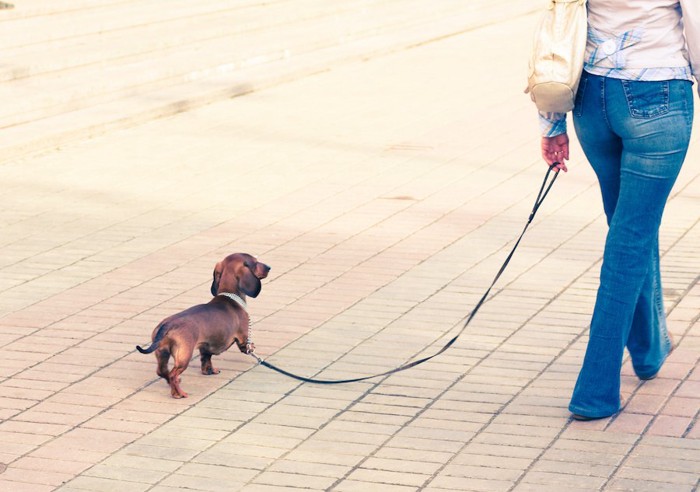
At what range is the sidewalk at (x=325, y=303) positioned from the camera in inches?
181

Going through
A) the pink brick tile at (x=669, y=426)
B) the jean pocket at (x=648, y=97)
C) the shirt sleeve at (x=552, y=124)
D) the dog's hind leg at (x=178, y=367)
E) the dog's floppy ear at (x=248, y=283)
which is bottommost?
the pink brick tile at (x=669, y=426)

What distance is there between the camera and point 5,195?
9422mm

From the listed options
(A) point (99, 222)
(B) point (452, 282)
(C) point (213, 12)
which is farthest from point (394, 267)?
(C) point (213, 12)

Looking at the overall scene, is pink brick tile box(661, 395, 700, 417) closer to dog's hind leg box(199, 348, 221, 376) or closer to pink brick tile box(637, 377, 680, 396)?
pink brick tile box(637, 377, 680, 396)

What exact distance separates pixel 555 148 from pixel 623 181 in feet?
1.09

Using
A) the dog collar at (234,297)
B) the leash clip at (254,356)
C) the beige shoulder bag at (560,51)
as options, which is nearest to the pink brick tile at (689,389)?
the beige shoulder bag at (560,51)

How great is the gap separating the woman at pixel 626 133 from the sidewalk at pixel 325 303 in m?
0.31

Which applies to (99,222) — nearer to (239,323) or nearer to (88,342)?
(88,342)

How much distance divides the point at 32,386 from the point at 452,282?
2.41 m

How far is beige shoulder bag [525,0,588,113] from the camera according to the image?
4613mm

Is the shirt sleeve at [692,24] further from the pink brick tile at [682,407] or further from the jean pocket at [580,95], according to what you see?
the pink brick tile at [682,407]

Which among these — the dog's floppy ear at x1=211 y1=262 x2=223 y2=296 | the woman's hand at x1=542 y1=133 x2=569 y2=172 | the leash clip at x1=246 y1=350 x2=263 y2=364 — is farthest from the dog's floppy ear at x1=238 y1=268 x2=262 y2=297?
the woman's hand at x1=542 y1=133 x2=569 y2=172

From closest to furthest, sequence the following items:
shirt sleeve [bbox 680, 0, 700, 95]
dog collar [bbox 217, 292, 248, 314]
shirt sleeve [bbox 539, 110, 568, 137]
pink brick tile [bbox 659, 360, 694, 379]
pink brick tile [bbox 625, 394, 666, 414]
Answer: shirt sleeve [bbox 680, 0, 700, 95]
shirt sleeve [bbox 539, 110, 568, 137]
pink brick tile [bbox 625, 394, 666, 414]
pink brick tile [bbox 659, 360, 694, 379]
dog collar [bbox 217, 292, 248, 314]

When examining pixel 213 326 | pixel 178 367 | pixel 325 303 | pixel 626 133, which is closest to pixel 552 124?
pixel 626 133
